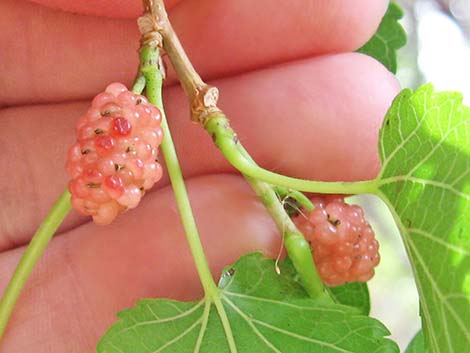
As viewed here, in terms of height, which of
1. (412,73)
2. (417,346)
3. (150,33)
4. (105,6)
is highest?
(412,73)

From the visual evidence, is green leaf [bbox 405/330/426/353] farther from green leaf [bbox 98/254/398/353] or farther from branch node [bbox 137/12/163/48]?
branch node [bbox 137/12/163/48]

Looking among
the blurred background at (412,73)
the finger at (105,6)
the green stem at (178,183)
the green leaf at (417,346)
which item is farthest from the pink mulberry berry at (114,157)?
the blurred background at (412,73)

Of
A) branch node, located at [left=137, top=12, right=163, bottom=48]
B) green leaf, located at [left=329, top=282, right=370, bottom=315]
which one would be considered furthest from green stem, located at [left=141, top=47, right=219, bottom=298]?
green leaf, located at [left=329, top=282, right=370, bottom=315]

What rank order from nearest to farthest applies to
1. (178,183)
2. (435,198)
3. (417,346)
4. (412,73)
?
1. (435,198)
2. (178,183)
3. (417,346)
4. (412,73)

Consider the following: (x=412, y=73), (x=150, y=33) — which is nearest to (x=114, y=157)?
(x=150, y=33)

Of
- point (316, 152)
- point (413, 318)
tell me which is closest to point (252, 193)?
point (316, 152)

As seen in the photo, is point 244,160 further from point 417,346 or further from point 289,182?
point 417,346
